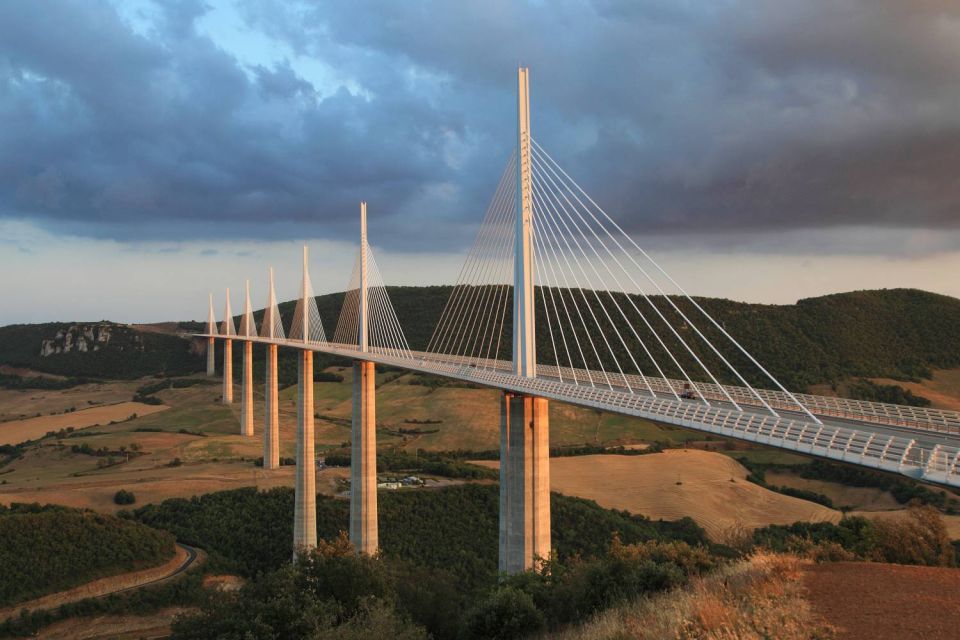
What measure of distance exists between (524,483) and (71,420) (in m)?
83.2

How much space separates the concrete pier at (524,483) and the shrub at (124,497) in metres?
32.0

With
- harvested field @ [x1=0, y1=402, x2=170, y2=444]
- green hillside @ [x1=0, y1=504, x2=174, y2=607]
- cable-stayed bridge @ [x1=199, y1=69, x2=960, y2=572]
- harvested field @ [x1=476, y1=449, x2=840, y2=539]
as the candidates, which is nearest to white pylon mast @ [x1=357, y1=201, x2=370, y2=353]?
cable-stayed bridge @ [x1=199, y1=69, x2=960, y2=572]

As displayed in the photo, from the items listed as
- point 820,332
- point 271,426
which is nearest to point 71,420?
point 271,426

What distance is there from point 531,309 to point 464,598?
30.5ft

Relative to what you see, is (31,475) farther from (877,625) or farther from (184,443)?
(877,625)

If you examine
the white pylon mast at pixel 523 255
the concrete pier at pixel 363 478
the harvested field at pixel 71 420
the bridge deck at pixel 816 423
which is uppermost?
the white pylon mast at pixel 523 255

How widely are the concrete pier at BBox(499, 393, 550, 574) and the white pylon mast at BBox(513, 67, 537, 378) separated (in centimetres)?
125

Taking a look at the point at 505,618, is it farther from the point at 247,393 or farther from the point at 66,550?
the point at 247,393

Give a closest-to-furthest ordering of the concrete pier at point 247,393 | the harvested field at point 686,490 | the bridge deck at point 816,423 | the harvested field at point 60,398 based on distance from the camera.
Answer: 1. the bridge deck at point 816,423
2. the harvested field at point 686,490
3. the concrete pier at point 247,393
4. the harvested field at point 60,398

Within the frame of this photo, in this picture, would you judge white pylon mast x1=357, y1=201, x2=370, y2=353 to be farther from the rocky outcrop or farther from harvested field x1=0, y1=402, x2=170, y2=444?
the rocky outcrop

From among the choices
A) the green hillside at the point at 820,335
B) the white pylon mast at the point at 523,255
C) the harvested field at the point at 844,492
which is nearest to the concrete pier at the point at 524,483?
the white pylon mast at the point at 523,255

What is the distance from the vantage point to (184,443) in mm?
67500

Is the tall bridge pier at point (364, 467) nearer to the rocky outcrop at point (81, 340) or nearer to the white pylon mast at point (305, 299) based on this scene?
the white pylon mast at point (305, 299)

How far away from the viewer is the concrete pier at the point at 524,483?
23.3m
